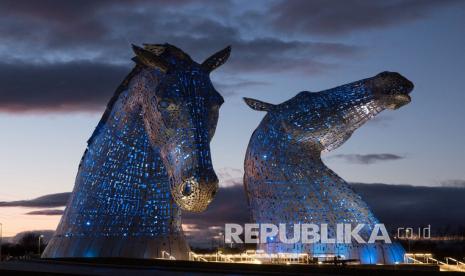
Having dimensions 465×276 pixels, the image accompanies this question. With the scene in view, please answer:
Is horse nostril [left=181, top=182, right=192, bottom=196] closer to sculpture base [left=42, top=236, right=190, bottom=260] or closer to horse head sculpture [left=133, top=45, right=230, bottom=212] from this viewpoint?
horse head sculpture [left=133, top=45, right=230, bottom=212]

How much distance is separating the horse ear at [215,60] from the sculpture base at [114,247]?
Answer: 3.77 meters

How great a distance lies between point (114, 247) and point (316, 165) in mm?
8519

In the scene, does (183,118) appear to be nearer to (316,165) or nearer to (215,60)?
(215,60)

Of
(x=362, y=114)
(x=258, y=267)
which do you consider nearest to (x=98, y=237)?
(x=258, y=267)

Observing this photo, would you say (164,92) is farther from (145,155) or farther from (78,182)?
(78,182)

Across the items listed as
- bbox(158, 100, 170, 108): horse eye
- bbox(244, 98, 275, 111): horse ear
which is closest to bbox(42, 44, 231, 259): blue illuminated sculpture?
bbox(158, 100, 170, 108): horse eye

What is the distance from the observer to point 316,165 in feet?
67.2

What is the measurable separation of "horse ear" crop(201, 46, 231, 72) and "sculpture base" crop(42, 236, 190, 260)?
377cm

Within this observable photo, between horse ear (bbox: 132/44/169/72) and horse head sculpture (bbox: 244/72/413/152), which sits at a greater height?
horse head sculpture (bbox: 244/72/413/152)

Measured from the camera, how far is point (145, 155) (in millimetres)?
13719

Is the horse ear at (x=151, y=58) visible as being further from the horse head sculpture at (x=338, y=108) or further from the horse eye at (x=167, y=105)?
the horse head sculpture at (x=338, y=108)

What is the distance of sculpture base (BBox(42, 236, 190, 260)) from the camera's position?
13359mm

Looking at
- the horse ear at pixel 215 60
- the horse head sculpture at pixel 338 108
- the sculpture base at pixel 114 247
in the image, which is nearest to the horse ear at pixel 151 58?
the horse ear at pixel 215 60

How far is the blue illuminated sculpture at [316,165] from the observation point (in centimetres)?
1989
